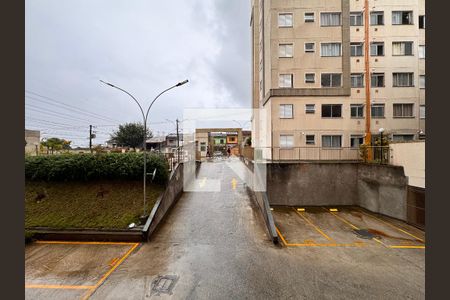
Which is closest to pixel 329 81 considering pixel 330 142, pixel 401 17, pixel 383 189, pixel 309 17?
pixel 330 142

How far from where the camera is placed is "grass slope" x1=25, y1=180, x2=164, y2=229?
9453mm

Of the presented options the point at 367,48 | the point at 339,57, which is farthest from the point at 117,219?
the point at 367,48

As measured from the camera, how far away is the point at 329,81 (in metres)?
18.6

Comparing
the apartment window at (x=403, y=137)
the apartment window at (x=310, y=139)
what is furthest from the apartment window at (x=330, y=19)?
the apartment window at (x=403, y=137)

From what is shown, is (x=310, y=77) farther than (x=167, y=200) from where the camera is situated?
Yes

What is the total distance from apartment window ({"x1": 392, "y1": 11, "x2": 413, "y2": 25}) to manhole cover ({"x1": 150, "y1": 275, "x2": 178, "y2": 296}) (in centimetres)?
2850

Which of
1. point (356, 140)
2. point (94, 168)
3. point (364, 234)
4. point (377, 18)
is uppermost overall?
point (377, 18)

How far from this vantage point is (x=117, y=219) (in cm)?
960

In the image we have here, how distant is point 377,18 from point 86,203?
29.6 metres

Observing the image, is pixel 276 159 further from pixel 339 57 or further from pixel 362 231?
pixel 339 57

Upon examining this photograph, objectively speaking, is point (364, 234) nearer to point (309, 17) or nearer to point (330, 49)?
point (330, 49)

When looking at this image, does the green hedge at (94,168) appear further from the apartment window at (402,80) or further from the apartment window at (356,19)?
the apartment window at (402,80)

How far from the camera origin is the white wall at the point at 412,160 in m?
11.1

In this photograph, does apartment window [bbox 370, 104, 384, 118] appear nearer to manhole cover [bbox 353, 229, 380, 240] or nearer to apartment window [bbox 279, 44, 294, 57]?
apartment window [bbox 279, 44, 294, 57]
